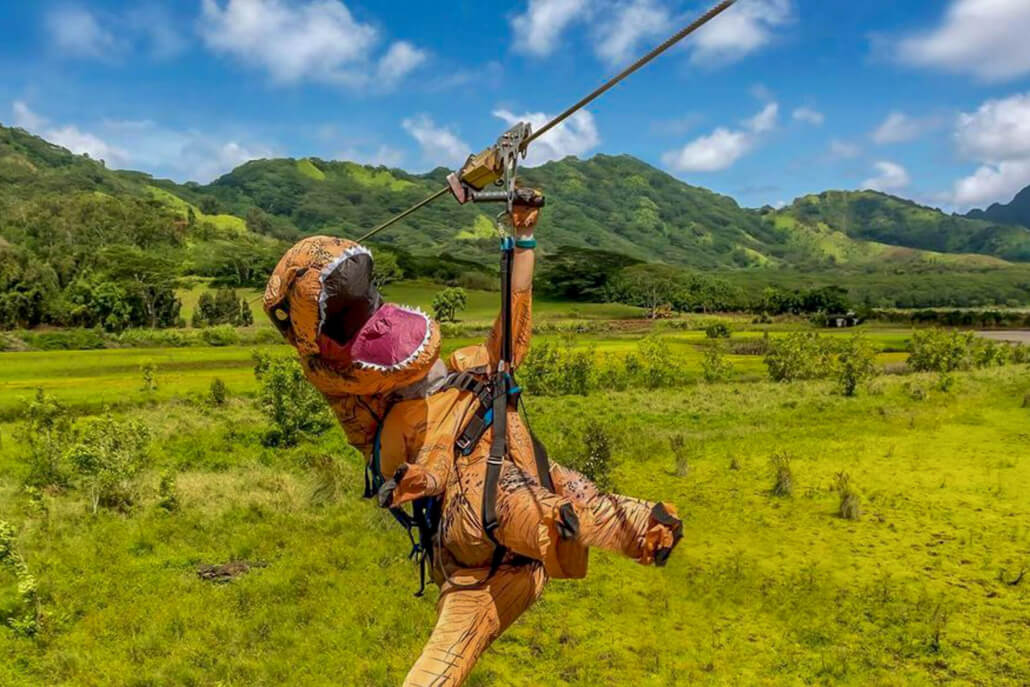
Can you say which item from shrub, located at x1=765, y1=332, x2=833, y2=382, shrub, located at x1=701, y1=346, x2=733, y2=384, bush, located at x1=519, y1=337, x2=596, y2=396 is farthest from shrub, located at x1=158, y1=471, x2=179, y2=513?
shrub, located at x1=765, y1=332, x2=833, y2=382

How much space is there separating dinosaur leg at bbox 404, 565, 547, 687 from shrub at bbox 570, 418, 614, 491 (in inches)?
391

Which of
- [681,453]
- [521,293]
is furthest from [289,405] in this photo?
[521,293]

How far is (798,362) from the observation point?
101 ft

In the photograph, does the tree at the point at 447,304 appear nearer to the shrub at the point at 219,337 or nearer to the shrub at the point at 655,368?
the shrub at the point at 219,337

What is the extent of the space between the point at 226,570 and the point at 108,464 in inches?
152

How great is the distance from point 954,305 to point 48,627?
164496mm

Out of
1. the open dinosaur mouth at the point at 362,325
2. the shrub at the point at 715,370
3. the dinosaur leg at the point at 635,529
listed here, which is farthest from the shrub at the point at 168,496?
the shrub at the point at 715,370

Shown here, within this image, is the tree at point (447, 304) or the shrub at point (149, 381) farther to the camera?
the tree at point (447, 304)

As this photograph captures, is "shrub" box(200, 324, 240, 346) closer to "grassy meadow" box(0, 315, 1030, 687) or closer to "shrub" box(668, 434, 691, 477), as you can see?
"grassy meadow" box(0, 315, 1030, 687)

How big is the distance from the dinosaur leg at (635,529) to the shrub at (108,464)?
1158 centimetres

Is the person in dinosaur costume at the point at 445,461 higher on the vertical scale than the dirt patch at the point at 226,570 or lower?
higher

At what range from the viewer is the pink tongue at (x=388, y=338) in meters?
2.93

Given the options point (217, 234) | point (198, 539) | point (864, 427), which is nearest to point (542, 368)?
point (864, 427)

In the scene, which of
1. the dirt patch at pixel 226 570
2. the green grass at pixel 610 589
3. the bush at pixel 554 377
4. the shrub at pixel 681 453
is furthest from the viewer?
the bush at pixel 554 377
